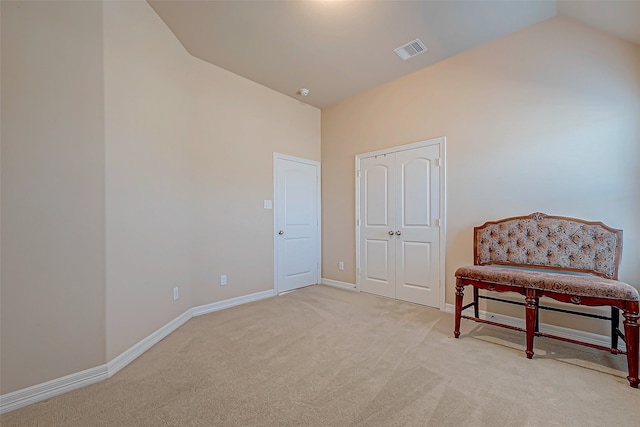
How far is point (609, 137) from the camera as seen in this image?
229 centimetres

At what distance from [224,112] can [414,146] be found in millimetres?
2417

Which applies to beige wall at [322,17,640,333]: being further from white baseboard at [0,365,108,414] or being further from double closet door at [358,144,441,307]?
white baseboard at [0,365,108,414]

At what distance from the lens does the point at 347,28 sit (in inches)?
104

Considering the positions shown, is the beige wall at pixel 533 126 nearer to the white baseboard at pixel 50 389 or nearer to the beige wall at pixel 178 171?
the beige wall at pixel 178 171

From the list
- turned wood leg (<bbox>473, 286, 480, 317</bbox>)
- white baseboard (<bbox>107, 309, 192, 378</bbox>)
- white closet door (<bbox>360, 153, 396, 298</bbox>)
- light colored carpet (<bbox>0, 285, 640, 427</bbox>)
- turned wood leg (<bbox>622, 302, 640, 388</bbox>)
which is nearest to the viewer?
light colored carpet (<bbox>0, 285, 640, 427</bbox>)

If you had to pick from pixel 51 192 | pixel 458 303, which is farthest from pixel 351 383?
pixel 51 192

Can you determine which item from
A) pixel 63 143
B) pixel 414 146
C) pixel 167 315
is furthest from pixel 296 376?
pixel 414 146

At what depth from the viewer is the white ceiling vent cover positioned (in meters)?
2.89

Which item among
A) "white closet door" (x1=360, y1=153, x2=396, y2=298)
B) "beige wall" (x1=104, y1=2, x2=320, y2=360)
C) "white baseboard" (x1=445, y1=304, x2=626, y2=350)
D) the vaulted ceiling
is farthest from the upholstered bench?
"beige wall" (x1=104, y1=2, x2=320, y2=360)

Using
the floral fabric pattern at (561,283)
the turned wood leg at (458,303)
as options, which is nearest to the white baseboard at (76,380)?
the turned wood leg at (458,303)

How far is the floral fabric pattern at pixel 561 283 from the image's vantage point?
5.96ft

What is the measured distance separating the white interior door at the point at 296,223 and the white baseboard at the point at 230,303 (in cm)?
22

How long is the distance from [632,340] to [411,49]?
3.05 m

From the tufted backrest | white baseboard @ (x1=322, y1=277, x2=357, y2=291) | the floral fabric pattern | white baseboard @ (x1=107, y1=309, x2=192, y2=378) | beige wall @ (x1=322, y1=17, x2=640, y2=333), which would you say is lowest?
white baseboard @ (x1=322, y1=277, x2=357, y2=291)
